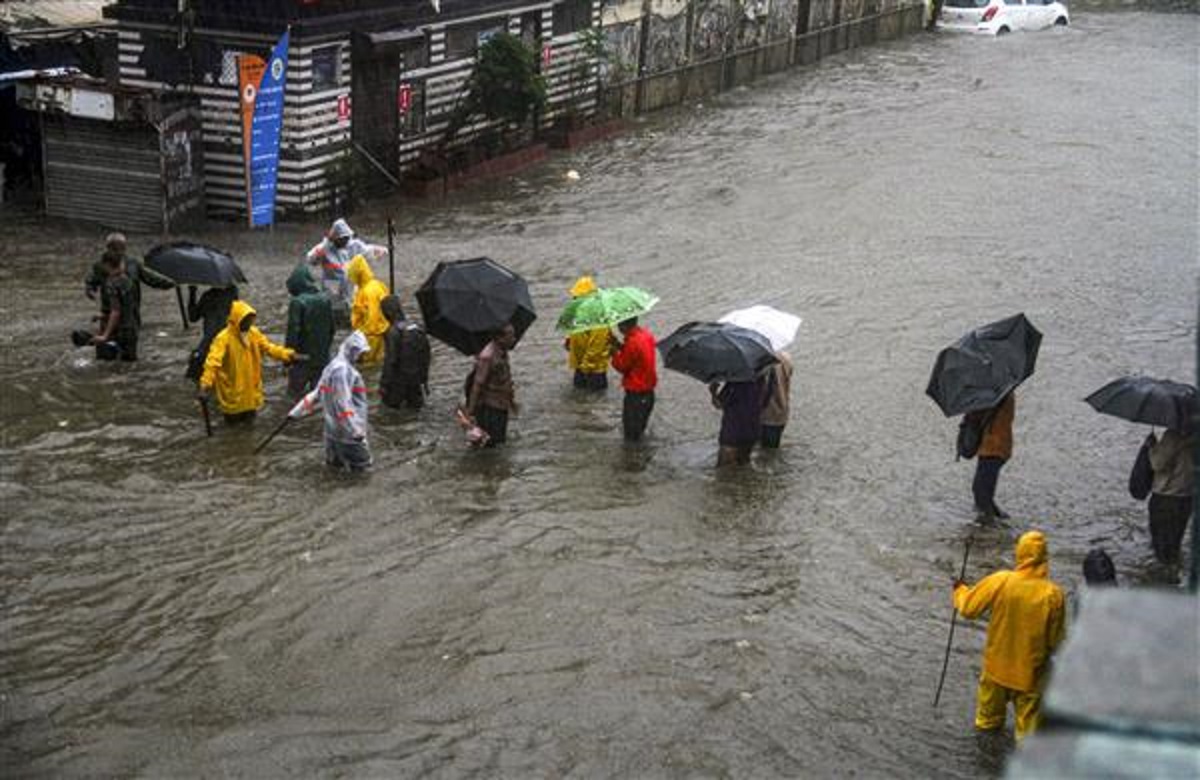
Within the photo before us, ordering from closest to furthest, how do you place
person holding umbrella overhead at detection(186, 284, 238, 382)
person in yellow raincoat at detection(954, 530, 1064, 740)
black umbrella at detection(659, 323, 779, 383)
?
person in yellow raincoat at detection(954, 530, 1064, 740) < black umbrella at detection(659, 323, 779, 383) < person holding umbrella overhead at detection(186, 284, 238, 382)

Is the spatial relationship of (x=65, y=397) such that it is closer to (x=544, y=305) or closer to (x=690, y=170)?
(x=544, y=305)

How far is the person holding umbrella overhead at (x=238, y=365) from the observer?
13.1m

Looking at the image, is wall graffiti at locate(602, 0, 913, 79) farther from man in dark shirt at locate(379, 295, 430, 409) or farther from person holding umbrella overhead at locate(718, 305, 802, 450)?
person holding umbrella overhead at locate(718, 305, 802, 450)

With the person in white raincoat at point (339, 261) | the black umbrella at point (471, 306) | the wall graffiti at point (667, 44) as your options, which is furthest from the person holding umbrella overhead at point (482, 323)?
the wall graffiti at point (667, 44)

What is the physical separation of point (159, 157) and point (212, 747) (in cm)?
1268

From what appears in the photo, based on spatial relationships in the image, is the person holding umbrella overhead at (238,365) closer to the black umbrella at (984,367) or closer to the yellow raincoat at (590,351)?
the yellow raincoat at (590,351)

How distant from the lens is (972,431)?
41.1 ft

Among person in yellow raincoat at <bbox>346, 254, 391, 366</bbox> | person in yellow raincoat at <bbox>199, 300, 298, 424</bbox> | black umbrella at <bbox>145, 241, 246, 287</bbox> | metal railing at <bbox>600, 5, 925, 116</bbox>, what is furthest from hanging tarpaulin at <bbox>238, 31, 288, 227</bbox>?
metal railing at <bbox>600, 5, 925, 116</bbox>

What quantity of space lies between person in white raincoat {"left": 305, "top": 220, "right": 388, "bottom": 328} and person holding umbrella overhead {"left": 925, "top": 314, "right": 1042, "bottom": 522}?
240 inches

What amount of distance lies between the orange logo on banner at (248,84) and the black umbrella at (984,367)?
10.7m

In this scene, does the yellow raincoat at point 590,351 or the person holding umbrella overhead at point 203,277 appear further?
the yellow raincoat at point 590,351

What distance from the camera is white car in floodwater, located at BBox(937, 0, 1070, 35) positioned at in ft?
136

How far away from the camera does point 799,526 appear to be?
41.1 feet

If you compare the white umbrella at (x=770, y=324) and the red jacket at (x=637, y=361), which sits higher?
the white umbrella at (x=770, y=324)
